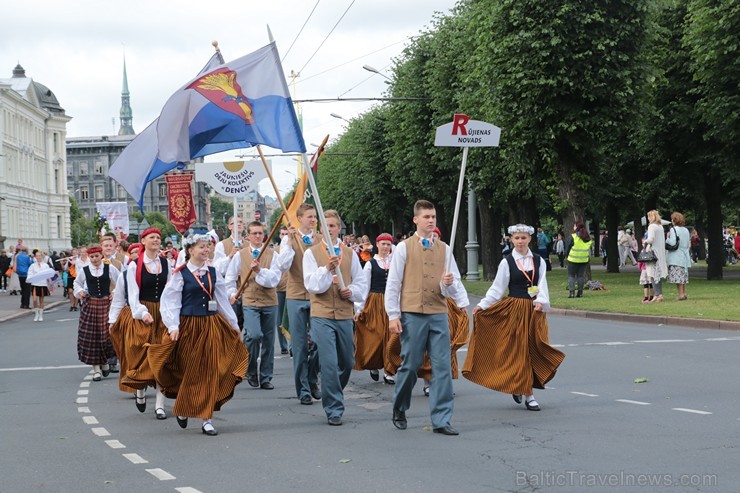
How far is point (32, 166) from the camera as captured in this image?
98.5 metres

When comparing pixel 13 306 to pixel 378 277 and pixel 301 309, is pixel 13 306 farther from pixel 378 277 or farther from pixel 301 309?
pixel 301 309

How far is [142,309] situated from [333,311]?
2.06m

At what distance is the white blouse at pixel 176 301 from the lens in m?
9.42

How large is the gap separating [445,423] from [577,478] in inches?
79.7

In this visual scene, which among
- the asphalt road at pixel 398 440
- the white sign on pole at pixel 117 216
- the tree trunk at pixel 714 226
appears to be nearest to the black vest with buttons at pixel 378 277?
the asphalt road at pixel 398 440

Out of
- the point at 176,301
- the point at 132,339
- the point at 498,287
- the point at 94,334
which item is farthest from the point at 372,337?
the point at 94,334

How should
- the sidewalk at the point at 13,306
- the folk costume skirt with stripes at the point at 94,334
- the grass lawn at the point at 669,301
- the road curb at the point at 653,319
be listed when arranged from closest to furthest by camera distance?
the folk costume skirt with stripes at the point at 94,334 → the road curb at the point at 653,319 → the grass lawn at the point at 669,301 → the sidewalk at the point at 13,306

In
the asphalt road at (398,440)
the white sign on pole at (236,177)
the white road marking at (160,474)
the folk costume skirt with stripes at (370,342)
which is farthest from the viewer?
the white sign on pole at (236,177)

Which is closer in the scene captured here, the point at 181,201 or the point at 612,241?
the point at 181,201

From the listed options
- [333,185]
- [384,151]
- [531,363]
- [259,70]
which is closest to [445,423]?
[531,363]

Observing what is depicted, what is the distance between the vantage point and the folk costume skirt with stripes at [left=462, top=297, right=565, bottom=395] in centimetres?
1016

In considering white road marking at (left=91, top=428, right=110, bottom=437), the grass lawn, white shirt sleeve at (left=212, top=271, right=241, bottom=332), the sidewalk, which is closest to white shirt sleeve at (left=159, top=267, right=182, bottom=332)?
white shirt sleeve at (left=212, top=271, right=241, bottom=332)

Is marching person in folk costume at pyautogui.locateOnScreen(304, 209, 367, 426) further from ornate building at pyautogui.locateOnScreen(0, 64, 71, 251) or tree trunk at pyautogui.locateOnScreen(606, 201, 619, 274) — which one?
ornate building at pyautogui.locateOnScreen(0, 64, 71, 251)

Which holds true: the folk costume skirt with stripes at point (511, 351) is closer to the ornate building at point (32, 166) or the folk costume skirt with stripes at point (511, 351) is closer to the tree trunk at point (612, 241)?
the tree trunk at point (612, 241)
